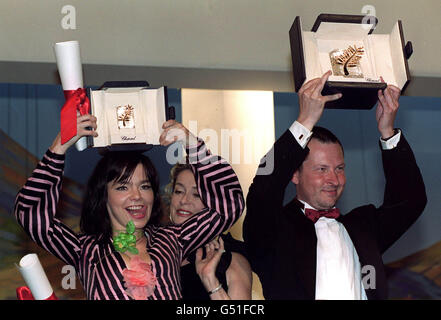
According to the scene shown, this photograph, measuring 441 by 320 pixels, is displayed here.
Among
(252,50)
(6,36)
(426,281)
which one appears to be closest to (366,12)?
(252,50)

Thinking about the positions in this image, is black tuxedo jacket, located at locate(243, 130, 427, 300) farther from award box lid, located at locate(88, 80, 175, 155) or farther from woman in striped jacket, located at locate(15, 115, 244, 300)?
award box lid, located at locate(88, 80, 175, 155)

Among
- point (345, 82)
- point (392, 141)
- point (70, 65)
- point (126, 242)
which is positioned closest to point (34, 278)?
point (126, 242)

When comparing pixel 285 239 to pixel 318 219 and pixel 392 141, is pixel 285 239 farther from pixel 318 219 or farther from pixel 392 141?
pixel 392 141

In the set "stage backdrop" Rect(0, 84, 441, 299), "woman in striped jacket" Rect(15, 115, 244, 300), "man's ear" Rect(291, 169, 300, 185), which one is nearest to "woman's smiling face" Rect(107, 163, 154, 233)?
"woman in striped jacket" Rect(15, 115, 244, 300)

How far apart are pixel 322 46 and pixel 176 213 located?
0.84 metres

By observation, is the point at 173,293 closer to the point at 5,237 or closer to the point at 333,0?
the point at 5,237

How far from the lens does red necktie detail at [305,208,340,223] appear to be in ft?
8.96

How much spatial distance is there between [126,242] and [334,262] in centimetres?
70

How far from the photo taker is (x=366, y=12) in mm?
3834

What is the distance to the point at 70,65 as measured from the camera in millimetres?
2695

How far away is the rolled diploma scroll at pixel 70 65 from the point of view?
2.68 m

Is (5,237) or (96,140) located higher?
(96,140)

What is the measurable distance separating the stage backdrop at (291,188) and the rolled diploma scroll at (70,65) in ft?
2.71

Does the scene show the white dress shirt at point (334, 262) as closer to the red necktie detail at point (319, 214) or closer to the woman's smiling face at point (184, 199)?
the red necktie detail at point (319, 214)
